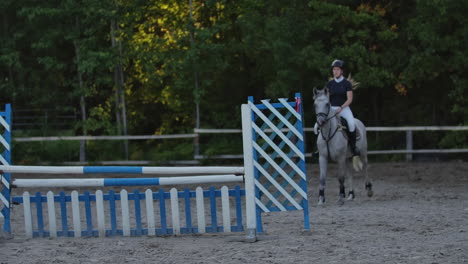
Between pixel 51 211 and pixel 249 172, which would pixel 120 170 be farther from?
pixel 249 172

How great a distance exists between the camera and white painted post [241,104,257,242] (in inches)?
327

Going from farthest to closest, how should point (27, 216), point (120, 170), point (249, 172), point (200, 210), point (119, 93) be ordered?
point (119, 93) < point (27, 216) < point (120, 170) < point (200, 210) < point (249, 172)

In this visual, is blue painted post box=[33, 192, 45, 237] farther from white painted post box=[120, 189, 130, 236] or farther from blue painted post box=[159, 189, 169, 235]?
blue painted post box=[159, 189, 169, 235]

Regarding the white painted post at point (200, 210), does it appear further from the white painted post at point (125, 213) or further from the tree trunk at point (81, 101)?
the tree trunk at point (81, 101)

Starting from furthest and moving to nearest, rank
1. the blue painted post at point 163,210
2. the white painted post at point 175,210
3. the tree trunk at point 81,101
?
the tree trunk at point 81,101 < the blue painted post at point 163,210 < the white painted post at point 175,210

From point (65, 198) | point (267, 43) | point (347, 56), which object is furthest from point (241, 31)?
point (65, 198)

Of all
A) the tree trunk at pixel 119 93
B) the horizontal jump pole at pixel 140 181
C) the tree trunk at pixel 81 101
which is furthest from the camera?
the tree trunk at pixel 119 93

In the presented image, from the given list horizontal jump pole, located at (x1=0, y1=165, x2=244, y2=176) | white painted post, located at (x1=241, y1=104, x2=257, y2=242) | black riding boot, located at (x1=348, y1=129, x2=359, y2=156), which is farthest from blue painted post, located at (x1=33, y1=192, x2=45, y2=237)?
black riding boot, located at (x1=348, y1=129, x2=359, y2=156)

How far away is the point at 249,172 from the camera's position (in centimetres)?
842

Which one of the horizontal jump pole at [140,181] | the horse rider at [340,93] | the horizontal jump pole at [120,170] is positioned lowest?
the horizontal jump pole at [140,181]

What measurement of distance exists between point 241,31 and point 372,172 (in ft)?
A: 23.6

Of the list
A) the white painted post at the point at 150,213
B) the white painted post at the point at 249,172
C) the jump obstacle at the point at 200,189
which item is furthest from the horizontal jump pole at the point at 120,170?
the white painted post at the point at 150,213

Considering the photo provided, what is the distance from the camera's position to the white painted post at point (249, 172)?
8312mm

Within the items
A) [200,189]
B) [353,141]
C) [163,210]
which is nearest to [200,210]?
[200,189]
